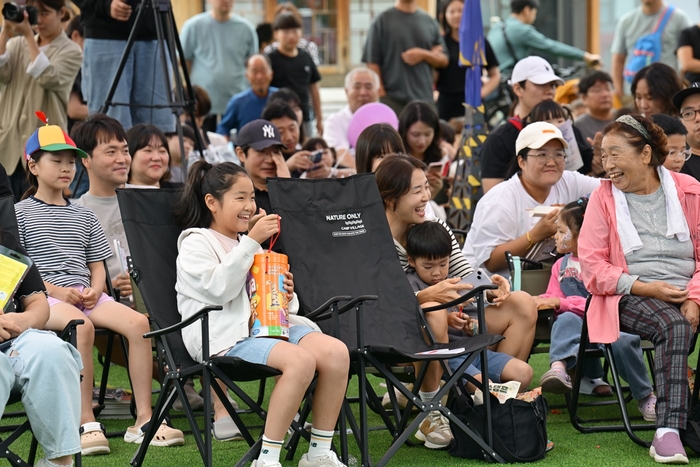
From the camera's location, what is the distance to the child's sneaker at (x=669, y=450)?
4.11 meters

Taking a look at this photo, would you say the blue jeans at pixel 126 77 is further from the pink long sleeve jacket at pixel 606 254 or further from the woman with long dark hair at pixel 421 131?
A: the pink long sleeve jacket at pixel 606 254

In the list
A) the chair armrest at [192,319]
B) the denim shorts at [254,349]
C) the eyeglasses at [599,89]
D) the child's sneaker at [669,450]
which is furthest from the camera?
the eyeglasses at [599,89]

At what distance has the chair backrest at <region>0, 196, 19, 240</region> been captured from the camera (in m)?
4.37

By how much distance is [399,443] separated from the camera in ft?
12.9

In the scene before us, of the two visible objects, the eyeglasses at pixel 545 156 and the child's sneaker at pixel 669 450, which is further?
the eyeglasses at pixel 545 156

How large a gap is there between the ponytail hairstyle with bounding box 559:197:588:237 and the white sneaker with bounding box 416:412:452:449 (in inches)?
45.8

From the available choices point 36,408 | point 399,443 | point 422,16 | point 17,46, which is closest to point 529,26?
point 422,16

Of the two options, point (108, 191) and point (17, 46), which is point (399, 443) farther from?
point (17, 46)

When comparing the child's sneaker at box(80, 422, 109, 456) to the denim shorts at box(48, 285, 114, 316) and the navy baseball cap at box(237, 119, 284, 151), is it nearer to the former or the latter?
the denim shorts at box(48, 285, 114, 316)

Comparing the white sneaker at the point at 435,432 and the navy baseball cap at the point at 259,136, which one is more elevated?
the navy baseball cap at the point at 259,136

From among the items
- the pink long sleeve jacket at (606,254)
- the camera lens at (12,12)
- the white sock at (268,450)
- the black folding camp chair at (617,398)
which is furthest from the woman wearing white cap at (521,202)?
the camera lens at (12,12)

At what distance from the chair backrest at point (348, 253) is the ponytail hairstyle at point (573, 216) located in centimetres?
93

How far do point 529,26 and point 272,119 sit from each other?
11.9 ft

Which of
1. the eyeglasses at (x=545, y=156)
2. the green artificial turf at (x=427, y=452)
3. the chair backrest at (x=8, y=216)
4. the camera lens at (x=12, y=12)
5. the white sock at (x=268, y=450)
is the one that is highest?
the camera lens at (x=12, y=12)
